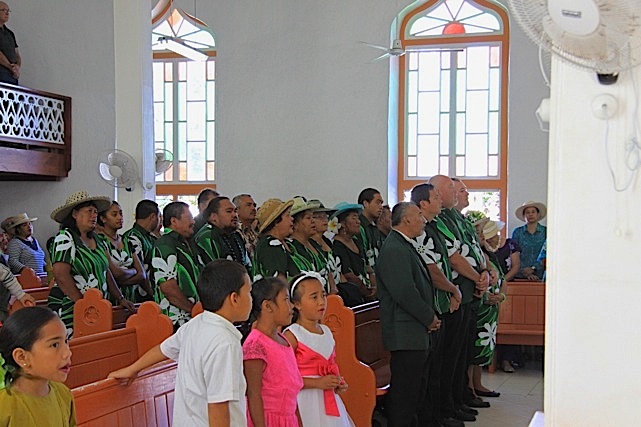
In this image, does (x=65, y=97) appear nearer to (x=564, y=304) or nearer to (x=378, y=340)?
(x=378, y=340)

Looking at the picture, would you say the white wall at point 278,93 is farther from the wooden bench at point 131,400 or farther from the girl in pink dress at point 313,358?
the wooden bench at point 131,400

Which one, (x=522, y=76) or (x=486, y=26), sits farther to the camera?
(x=486, y=26)

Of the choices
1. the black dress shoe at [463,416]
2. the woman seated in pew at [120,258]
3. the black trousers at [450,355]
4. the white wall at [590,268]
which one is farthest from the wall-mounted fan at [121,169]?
the white wall at [590,268]

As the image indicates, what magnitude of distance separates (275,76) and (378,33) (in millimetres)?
1686

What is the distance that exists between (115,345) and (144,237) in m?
2.42

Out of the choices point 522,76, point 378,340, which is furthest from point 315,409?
point 522,76

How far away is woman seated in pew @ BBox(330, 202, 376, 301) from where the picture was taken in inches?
269

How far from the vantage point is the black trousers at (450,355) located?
6.13 metres

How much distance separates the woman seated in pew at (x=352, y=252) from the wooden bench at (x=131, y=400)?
10.4 feet

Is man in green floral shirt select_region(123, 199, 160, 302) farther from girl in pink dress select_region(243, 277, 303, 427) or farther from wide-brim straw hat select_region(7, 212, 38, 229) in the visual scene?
wide-brim straw hat select_region(7, 212, 38, 229)

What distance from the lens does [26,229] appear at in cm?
1017

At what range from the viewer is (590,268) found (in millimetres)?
2010

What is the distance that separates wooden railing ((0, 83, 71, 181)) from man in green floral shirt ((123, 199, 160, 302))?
404 cm

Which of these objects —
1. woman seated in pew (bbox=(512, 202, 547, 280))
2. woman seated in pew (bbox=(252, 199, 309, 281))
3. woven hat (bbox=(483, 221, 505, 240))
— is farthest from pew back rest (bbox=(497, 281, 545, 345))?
woman seated in pew (bbox=(252, 199, 309, 281))
